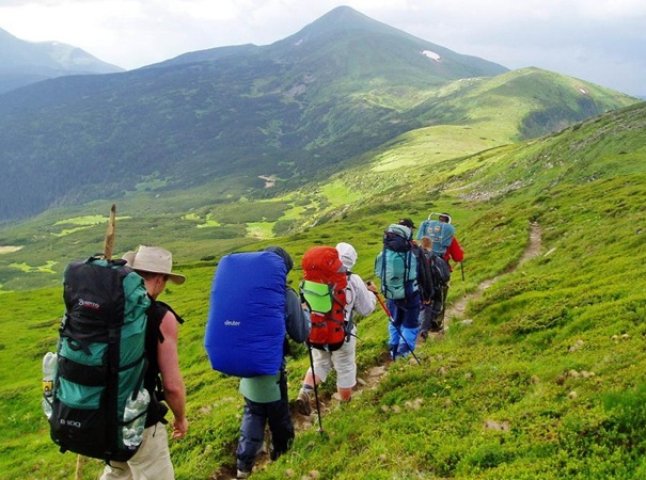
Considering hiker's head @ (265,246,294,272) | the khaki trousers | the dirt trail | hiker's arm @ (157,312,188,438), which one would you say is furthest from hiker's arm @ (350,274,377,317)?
the dirt trail

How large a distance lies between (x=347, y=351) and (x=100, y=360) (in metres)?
7.09

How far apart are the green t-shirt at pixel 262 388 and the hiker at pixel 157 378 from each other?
6.21 ft

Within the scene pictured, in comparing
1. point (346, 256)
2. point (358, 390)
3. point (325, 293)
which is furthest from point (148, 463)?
point (358, 390)

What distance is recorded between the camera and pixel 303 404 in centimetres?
1361

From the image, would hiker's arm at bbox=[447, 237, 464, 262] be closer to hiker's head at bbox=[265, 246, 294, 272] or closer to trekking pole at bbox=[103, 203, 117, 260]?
hiker's head at bbox=[265, 246, 294, 272]

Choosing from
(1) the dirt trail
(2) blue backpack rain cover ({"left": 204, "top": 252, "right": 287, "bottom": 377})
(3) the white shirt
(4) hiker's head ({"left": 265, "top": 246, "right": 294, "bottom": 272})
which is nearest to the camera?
(2) blue backpack rain cover ({"left": 204, "top": 252, "right": 287, "bottom": 377})

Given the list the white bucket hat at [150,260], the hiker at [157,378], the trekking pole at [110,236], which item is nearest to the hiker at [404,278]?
the white bucket hat at [150,260]

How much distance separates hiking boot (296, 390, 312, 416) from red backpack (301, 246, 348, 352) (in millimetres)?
2017

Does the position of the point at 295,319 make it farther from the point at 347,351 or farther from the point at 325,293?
the point at 347,351

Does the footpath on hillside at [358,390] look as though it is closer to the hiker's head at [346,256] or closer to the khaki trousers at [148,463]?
the khaki trousers at [148,463]

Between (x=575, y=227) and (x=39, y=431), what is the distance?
37527 millimetres

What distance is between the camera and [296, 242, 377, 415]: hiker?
12703 mm

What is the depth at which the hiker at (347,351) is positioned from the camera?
12.7 meters

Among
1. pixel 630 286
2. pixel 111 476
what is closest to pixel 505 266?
pixel 630 286
